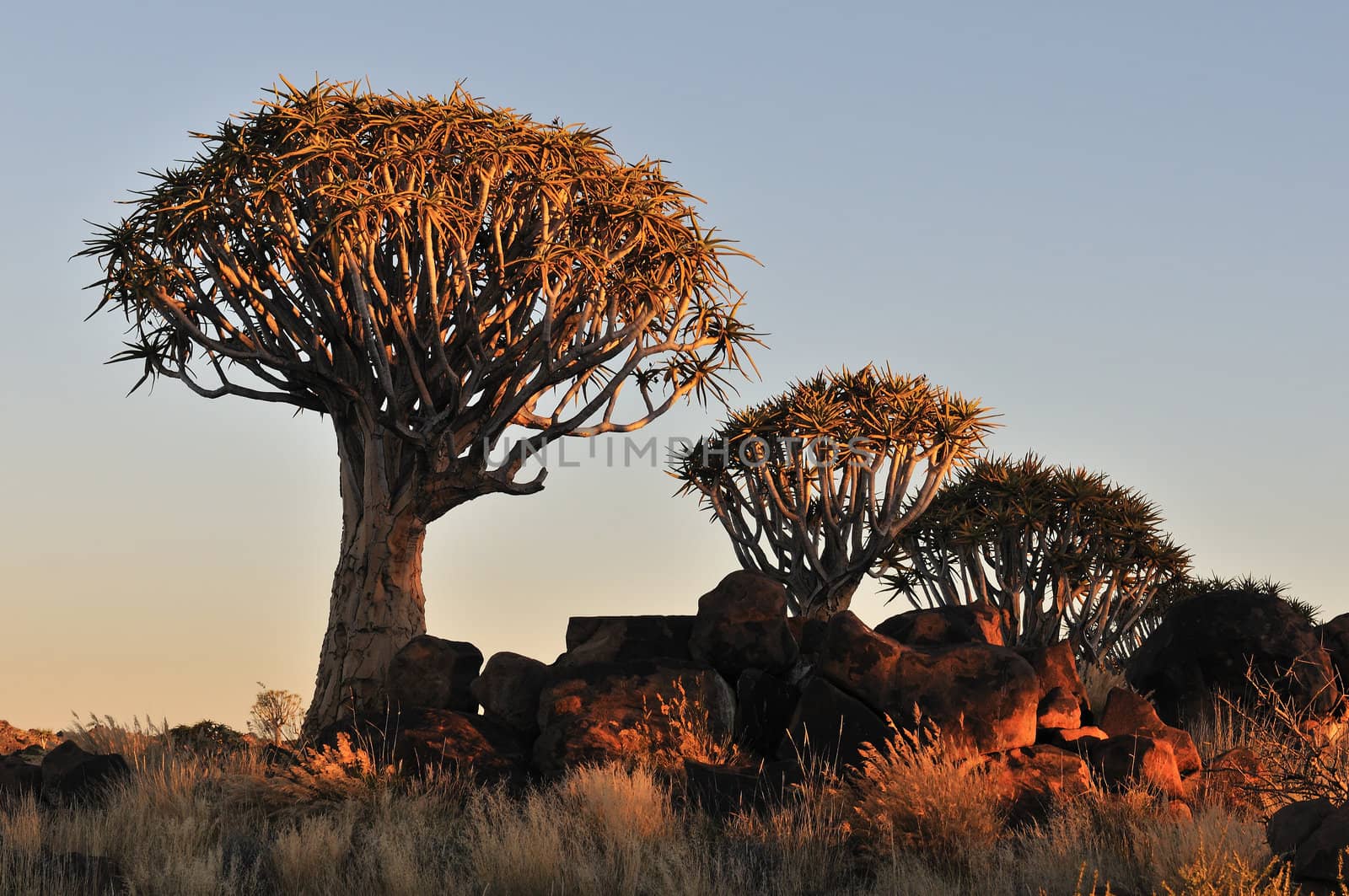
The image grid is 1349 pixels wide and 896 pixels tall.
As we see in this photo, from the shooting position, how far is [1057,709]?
11414 mm

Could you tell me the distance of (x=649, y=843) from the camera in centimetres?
914

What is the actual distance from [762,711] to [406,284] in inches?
273

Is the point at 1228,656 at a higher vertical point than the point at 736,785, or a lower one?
higher

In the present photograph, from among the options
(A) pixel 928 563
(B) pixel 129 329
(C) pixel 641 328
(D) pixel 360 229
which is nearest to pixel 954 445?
(A) pixel 928 563

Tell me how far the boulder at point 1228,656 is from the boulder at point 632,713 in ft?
19.8

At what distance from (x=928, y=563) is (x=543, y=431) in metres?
8.55

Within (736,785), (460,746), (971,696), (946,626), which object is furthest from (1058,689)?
(460,746)

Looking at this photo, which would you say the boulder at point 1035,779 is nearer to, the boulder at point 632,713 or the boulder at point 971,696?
the boulder at point 971,696

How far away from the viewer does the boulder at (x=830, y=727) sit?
35.7 ft

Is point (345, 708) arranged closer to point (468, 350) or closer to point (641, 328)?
point (468, 350)

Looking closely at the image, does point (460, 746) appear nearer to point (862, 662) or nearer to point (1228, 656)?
point (862, 662)

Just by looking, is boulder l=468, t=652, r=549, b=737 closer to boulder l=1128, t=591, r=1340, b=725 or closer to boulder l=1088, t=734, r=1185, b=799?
boulder l=1088, t=734, r=1185, b=799

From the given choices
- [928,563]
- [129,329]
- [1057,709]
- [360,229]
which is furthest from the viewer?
[928,563]

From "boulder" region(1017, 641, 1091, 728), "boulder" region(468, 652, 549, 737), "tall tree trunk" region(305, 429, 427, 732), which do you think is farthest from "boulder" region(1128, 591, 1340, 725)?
"tall tree trunk" region(305, 429, 427, 732)
